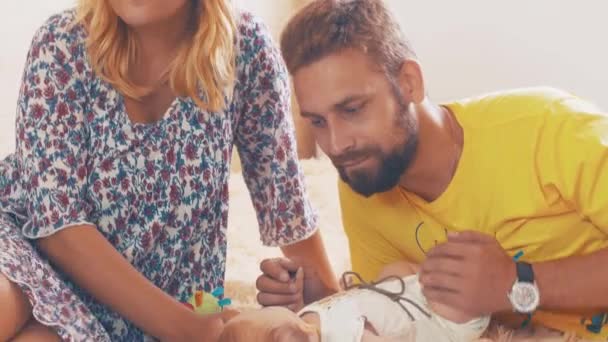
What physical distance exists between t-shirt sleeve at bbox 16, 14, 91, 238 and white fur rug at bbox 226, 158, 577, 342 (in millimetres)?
478

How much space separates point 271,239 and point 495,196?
18.0 inches

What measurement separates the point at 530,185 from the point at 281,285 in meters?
0.40

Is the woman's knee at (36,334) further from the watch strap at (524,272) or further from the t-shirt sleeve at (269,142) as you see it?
the watch strap at (524,272)

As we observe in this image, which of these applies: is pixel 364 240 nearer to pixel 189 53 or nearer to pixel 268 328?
pixel 189 53

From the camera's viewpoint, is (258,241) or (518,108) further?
(258,241)

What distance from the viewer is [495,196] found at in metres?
1.47

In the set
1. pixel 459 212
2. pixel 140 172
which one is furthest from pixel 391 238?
pixel 140 172

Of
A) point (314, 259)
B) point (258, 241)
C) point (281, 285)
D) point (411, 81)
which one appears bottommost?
point (258, 241)

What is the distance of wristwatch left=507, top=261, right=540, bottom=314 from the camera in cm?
137

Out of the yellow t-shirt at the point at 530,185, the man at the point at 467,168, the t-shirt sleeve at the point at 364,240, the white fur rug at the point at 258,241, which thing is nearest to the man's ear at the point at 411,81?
the man at the point at 467,168

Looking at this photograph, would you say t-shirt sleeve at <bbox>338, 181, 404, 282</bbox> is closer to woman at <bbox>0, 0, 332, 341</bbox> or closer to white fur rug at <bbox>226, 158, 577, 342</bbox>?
woman at <bbox>0, 0, 332, 341</bbox>

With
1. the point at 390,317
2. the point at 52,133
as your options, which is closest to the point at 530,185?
the point at 390,317

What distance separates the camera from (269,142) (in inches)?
66.5

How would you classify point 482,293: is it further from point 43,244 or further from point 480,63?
point 480,63
